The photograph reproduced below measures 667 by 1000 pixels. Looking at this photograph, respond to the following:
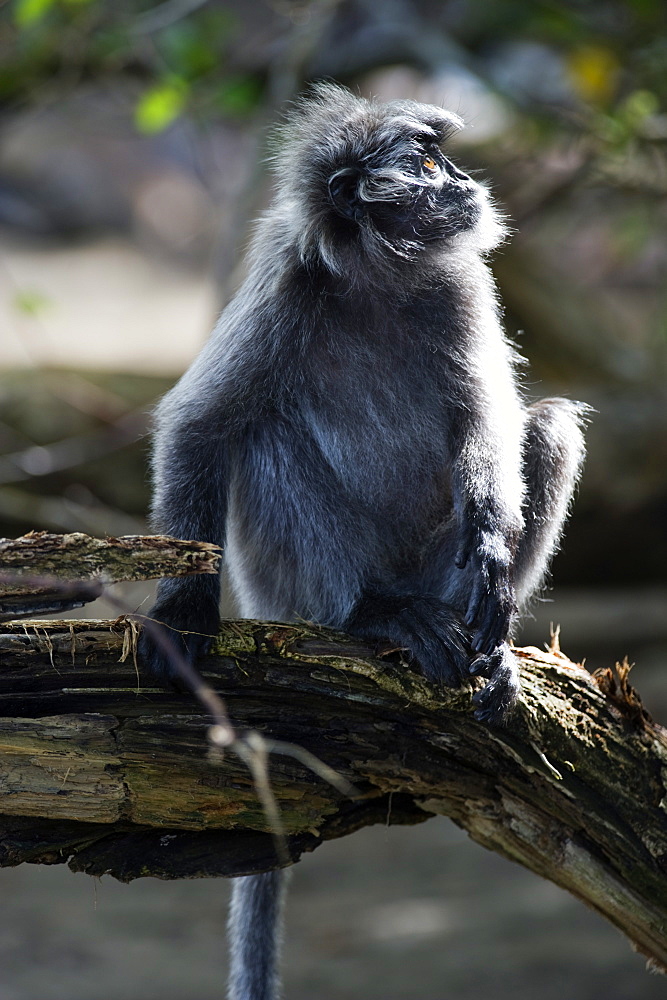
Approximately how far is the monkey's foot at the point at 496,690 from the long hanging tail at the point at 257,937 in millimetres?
1092

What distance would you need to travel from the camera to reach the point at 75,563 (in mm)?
2562

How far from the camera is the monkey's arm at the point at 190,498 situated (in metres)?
3.04

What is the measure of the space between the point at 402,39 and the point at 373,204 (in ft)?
16.7

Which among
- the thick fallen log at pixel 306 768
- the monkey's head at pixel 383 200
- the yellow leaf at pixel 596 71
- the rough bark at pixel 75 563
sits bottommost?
the thick fallen log at pixel 306 768

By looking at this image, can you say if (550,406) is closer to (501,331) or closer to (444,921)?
(501,331)

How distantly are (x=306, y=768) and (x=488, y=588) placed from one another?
2.60ft

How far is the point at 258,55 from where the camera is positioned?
794 cm

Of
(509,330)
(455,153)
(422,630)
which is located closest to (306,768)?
(422,630)

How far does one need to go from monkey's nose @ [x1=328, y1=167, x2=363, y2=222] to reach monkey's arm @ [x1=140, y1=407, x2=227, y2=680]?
2.85 feet

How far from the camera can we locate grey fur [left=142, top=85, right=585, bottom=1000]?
341cm

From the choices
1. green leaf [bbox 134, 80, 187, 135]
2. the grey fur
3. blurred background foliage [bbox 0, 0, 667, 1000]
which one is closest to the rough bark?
the grey fur

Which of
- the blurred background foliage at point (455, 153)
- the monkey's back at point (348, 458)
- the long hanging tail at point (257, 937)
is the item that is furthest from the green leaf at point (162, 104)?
the long hanging tail at point (257, 937)

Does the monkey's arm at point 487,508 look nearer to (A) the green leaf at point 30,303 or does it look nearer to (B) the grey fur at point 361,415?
(B) the grey fur at point 361,415

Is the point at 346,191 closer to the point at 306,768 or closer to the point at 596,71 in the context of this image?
the point at 306,768
